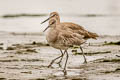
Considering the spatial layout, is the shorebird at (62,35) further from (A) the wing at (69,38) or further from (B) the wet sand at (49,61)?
(B) the wet sand at (49,61)

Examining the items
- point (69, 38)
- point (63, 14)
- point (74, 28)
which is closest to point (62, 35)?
point (69, 38)

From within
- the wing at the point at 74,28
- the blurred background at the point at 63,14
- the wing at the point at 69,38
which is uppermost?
the blurred background at the point at 63,14

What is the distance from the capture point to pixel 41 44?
54.3 ft

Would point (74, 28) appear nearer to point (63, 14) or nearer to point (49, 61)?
point (49, 61)

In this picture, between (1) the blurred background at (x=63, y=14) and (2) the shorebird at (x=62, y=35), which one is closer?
(2) the shorebird at (x=62, y=35)

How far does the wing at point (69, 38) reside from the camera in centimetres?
1268

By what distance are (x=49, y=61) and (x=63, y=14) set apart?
12.2 metres

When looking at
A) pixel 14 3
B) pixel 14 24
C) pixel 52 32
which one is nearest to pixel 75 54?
pixel 52 32

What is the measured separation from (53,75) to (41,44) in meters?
5.15

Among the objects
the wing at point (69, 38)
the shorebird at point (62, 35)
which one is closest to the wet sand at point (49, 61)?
the shorebird at point (62, 35)

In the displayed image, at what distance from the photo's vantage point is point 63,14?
83.8ft

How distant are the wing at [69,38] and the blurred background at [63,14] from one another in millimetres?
6231

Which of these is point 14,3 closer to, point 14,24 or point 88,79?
point 14,24

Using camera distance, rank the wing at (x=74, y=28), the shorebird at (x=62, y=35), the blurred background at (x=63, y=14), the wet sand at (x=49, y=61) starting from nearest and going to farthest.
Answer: the wet sand at (x=49, y=61), the shorebird at (x=62, y=35), the wing at (x=74, y=28), the blurred background at (x=63, y=14)
